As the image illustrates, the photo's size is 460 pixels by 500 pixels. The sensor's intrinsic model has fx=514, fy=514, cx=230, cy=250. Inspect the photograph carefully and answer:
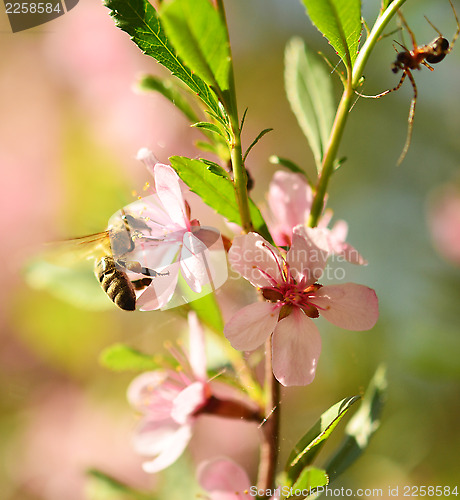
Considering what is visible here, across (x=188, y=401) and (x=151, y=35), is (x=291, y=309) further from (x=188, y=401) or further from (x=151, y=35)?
(x=151, y=35)

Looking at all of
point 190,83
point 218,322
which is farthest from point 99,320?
point 190,83

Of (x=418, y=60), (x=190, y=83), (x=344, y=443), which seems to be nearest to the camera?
(x=190, y=83)

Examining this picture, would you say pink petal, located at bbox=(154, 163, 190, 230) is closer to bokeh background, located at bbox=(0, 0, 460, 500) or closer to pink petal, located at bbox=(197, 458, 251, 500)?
pink petal, located at bbox=(197, 458, 251, 500)

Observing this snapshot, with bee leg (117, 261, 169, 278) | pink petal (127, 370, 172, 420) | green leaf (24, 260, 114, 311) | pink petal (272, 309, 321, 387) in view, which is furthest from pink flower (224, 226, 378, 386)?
green leaf (24, 260, 114, 311)

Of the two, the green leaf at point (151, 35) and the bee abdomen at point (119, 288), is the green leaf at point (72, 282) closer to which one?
the bee abdomen at point (119, 288)

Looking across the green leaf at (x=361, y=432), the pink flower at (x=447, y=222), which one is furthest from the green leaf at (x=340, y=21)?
the pink flower at (x=447, y=222)

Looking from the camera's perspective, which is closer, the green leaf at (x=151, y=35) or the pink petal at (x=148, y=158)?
the green leaf at (x=151, y=35)

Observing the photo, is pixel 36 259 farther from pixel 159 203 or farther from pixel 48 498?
pixel 48 498
